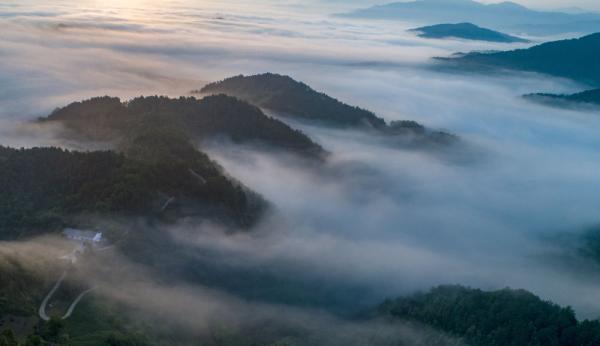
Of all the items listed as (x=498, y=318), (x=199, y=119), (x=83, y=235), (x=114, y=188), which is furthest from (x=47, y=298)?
(x=199, y=119)

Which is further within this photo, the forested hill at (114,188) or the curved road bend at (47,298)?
the forested hill at (114,188)

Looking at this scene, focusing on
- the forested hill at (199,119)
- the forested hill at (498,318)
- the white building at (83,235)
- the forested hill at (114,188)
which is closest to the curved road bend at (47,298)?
the white building at (83,235)

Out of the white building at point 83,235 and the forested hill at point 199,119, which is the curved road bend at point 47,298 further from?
the forested hill at point 199,119

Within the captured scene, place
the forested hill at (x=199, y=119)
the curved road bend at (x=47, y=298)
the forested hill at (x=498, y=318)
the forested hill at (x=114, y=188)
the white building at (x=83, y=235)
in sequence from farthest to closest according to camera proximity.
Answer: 1. the forested hill at (x=199, y=119)
2. the forested hill at (x=114, y=188)
3. the white building at (x=83, y=235)
4. the forested hill at (x=498, y=318)
5. the curved road bend at (x=47, y=298)

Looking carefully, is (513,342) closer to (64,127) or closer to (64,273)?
(64,273)

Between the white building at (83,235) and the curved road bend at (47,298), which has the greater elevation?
the white building at (83,235)

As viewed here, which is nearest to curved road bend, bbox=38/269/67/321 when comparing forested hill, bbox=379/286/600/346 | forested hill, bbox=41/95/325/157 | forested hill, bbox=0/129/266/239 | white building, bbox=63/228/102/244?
white building, bbox=63/228/102/244
